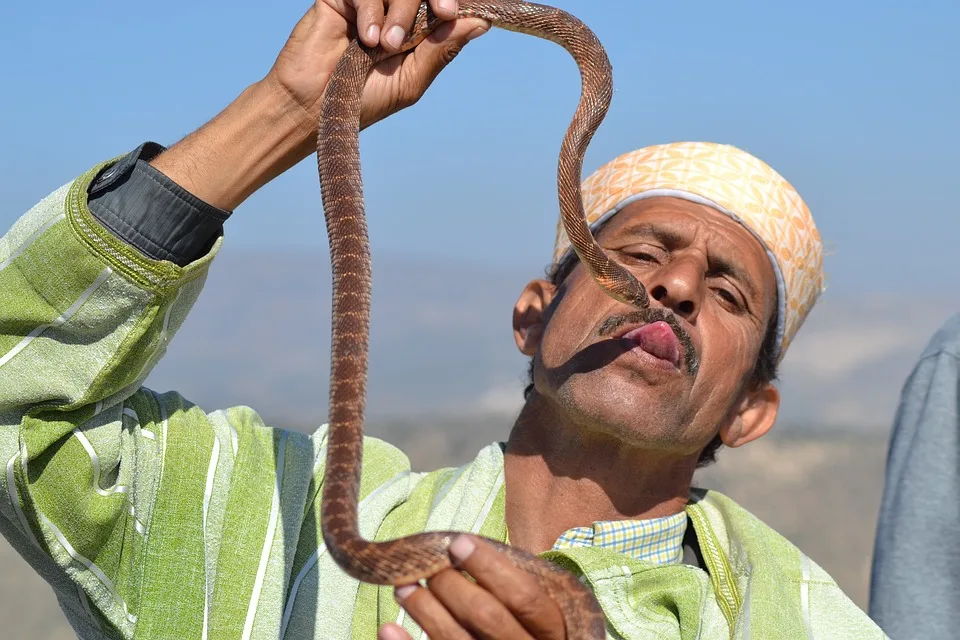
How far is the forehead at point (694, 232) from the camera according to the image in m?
5.04

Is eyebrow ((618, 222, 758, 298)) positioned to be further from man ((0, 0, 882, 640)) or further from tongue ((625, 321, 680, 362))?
tongue ((625, 321, 680, 362))

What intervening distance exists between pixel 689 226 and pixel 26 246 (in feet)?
9.56

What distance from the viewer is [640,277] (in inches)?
195

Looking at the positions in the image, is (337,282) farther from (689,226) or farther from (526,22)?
(689,226)

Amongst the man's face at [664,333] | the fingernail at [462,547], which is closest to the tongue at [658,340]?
the man's face at [664,333]

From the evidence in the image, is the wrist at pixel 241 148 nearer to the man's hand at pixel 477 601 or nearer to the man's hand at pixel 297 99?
the man's hand at pixel 297 99

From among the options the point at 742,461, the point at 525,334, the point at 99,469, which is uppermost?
the point at 742,461

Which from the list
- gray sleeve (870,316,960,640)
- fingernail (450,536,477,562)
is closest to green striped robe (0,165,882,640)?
gray sleeve (870,316,960,640)

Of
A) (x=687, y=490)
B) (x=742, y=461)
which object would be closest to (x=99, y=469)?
(x=687, y=490)

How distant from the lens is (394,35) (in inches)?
152

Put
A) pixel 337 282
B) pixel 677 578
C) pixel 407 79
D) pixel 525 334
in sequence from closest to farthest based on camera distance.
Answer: pixel 337 282 < pixel 407 79 < pixel 677 578 < pixel 525 334

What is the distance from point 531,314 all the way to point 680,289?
3.12 feet

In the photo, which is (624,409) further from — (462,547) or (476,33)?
(462,547)

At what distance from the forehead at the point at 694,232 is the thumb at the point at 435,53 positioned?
1404 millimetres
